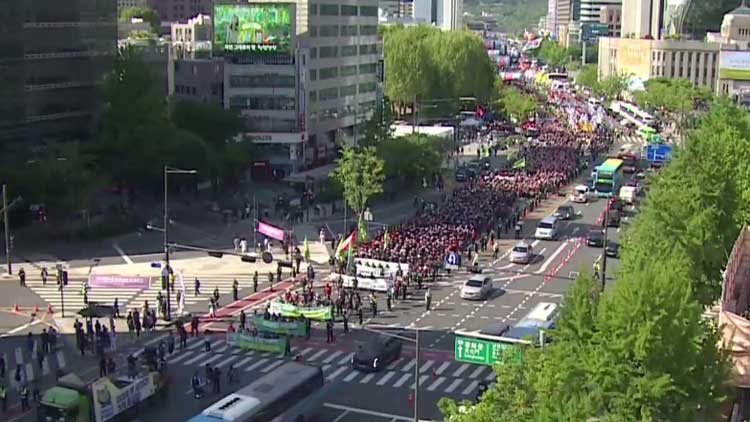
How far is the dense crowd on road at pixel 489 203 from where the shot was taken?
190 ft

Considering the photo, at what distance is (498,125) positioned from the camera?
457 feet

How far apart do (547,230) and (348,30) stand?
44510 mm

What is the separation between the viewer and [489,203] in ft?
242

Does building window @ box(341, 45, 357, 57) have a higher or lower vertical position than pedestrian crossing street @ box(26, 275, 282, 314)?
higher

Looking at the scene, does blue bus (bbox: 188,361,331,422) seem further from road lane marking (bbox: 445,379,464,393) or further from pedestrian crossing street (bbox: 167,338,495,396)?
road lane marking (bbox: 445,379,464,393)

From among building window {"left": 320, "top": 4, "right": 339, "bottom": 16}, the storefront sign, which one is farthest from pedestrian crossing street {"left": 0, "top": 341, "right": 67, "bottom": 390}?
building window {"left": 320, "top": 4, "right": 339, "bottom": 16}

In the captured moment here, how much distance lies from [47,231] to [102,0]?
2351 cm

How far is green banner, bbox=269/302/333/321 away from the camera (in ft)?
150

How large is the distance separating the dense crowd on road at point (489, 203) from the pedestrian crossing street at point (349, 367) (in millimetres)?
13489

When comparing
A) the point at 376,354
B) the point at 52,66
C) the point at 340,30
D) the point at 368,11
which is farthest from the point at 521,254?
the point at 368,11

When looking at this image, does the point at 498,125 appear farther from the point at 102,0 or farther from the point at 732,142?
the point at 732,142

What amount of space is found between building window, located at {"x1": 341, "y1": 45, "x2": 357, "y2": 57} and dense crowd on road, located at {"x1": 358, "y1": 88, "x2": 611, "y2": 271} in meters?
18.9

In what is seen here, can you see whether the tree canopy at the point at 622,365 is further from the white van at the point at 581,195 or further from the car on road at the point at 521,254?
the white van at the point at 581,195

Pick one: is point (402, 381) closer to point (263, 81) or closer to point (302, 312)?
point (302, 312)
